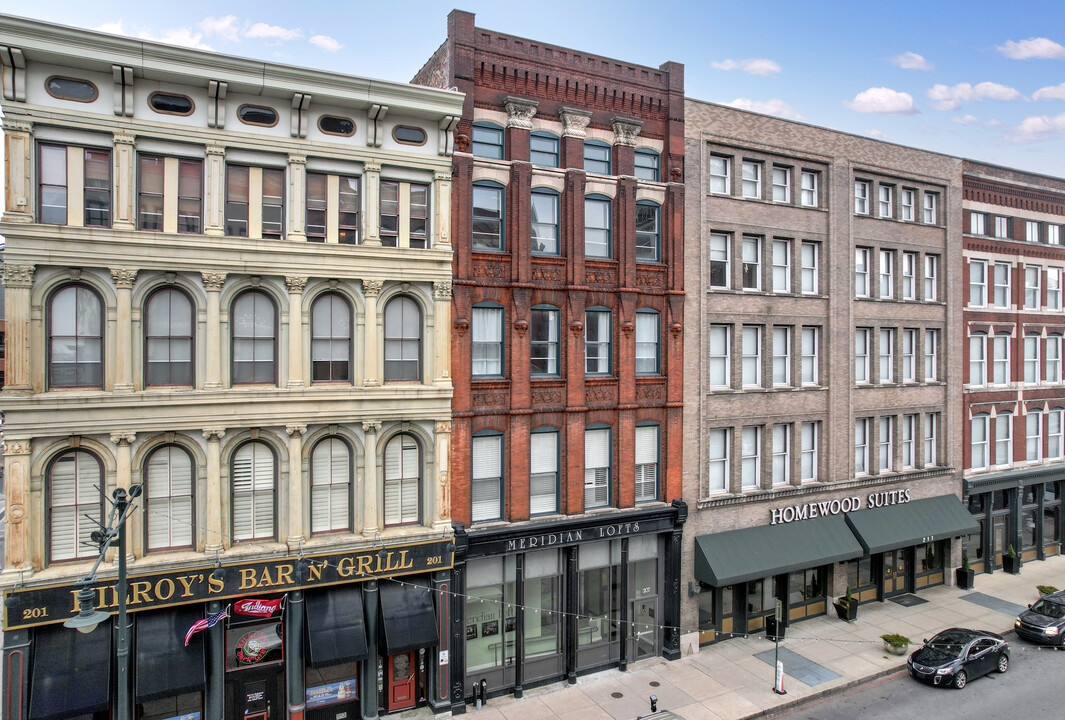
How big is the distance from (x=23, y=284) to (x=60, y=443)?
379cm

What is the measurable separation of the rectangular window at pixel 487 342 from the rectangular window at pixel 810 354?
42.3 ft

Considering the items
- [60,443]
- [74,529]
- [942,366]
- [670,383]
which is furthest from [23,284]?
[942,366]

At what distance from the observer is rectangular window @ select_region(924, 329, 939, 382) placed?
30.8m

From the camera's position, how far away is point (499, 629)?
21344mm

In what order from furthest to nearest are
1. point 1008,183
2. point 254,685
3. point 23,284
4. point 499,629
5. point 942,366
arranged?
1. point 1008,183
2. point 942,366
3. point 499,629
4. point 254,685
5. point 23,284

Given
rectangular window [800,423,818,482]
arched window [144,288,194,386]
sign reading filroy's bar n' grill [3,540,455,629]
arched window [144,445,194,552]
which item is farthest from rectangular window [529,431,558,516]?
rectangular window [800,423,818,482]

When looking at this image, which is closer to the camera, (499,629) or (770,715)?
(770,715)

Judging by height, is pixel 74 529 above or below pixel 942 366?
below

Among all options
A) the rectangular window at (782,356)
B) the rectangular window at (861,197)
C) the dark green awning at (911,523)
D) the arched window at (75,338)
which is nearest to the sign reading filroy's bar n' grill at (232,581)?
the arched window at (75,338)

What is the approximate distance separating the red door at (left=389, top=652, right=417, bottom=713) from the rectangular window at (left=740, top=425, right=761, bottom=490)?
44.0ft

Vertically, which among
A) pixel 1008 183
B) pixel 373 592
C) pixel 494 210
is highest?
pixel 1008 183

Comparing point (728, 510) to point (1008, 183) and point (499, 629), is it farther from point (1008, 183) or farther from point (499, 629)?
point (1008, 183)

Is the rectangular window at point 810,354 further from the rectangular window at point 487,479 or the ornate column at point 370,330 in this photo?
the ornate column at point 370,330

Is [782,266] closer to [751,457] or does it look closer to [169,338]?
[751,457]
